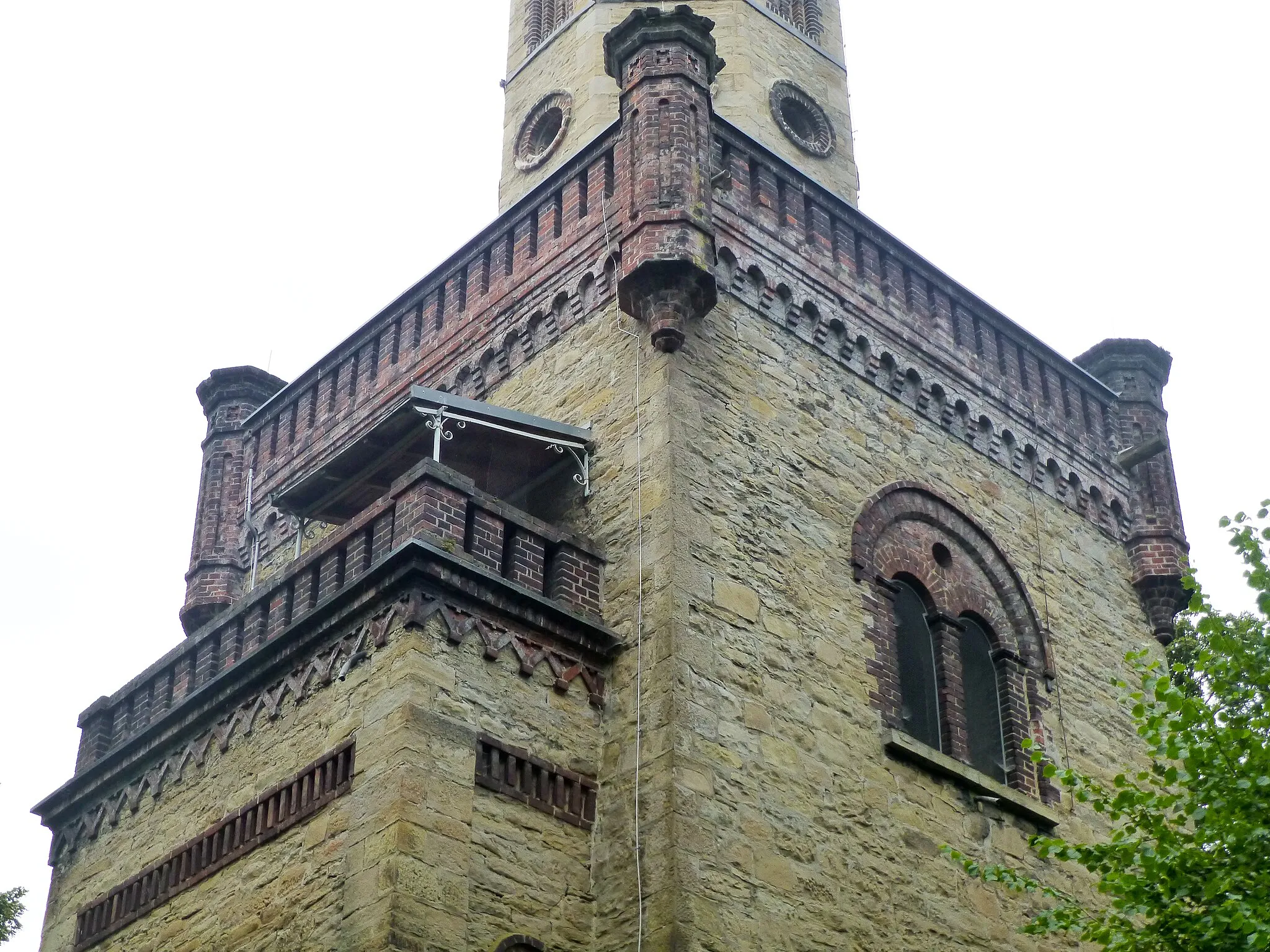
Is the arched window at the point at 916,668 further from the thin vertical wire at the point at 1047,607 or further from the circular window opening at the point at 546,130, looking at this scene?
the circular window opening at the point at 546,130

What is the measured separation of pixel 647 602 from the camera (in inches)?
627

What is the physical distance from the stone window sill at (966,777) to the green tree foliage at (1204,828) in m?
1.48

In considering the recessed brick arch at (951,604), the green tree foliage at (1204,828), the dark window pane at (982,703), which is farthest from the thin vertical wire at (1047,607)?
the green tree foliage at (1204,828)

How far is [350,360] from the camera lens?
2170cm

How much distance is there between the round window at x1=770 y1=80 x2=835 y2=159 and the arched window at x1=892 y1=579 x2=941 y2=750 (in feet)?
24.1

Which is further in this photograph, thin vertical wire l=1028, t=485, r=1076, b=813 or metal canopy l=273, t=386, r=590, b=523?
thin vertical wire l=1028, t=485, r=1076, b=813

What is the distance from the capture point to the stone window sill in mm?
16766

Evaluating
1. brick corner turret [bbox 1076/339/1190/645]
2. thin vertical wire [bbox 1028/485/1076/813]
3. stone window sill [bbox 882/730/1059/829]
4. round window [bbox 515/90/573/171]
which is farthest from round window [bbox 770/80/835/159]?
stone window sill [bbox 882/730/1059/829]

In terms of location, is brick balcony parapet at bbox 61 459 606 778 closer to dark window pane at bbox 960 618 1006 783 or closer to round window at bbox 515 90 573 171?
dark window pane at bbox 960 618 1006 783

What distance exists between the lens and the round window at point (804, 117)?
928 inches

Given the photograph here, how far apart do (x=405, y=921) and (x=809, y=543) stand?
5682 mm

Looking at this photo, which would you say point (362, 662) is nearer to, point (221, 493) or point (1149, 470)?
point (221, 493)

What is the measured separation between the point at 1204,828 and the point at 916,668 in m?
4.64

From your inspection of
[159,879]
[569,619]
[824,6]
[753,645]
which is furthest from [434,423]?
[824,6]
